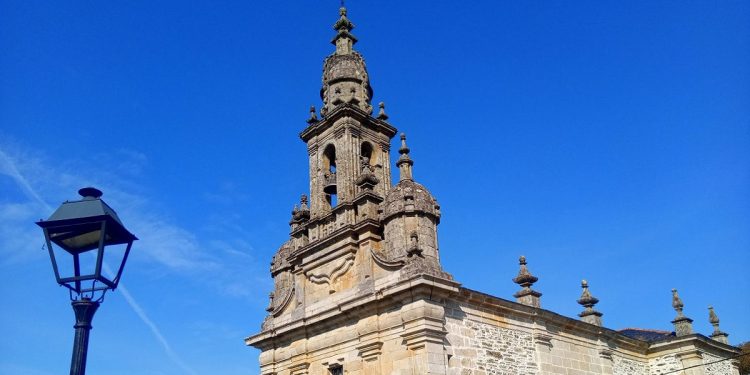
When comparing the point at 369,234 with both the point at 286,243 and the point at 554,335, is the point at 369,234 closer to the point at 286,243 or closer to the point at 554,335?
the point at 286,243

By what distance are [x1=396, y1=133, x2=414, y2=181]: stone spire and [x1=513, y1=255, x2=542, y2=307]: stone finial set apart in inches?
184

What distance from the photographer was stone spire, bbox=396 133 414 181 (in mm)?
17106

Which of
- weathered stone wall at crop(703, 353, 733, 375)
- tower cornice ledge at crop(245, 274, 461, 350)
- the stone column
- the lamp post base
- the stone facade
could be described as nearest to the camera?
the lamp post base

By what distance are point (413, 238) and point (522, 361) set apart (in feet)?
14.3

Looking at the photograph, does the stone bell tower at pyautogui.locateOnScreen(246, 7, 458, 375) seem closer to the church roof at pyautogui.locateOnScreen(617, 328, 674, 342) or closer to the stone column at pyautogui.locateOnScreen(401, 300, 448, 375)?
the stone column at pyautogui.locateOnScreen(401, 300, 448, 375)

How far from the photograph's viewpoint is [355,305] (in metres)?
15.8

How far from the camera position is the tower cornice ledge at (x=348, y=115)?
19062 millimetres

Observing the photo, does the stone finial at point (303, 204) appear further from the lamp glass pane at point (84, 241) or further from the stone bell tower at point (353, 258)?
the lamp glass pane at point (84, 241)

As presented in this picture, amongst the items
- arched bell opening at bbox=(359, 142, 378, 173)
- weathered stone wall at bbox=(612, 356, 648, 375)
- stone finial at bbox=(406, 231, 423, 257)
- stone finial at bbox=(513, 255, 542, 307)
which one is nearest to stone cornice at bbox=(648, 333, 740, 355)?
weathered stone wall at bbox=(612, 356, 648, 375)

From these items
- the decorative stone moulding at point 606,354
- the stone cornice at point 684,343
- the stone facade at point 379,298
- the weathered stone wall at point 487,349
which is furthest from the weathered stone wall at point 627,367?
the weathered stone wall at point 487,349

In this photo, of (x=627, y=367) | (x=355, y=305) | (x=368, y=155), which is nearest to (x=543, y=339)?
(x=355, y=305)

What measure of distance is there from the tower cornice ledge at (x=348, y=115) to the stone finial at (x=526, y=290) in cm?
569

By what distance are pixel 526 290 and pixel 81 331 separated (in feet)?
49.3

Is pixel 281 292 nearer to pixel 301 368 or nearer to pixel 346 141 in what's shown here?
pixel 301 368
